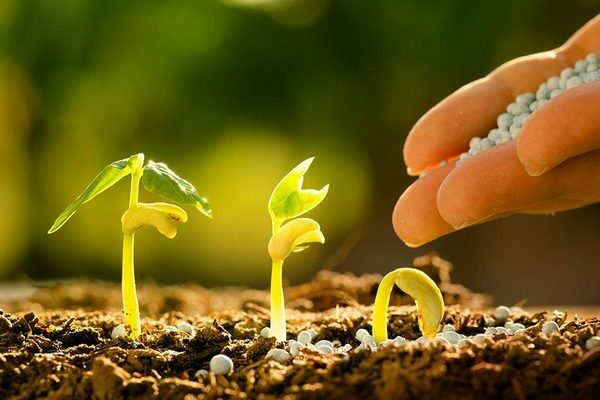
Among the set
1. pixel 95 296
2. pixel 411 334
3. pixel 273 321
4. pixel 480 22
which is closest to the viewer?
pixel 273 321

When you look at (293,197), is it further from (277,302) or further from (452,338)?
(452,338)

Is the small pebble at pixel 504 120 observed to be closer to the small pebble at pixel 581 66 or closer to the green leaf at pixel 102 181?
the small pebble at pixel 581 66

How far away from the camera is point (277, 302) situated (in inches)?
38.4

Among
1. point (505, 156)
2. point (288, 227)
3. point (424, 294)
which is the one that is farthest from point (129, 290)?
point (505, 156)

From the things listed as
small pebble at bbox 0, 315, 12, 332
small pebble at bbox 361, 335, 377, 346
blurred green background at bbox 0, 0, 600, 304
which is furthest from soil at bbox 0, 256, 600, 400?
blurred green background at bbox 0, 0, 600, 304

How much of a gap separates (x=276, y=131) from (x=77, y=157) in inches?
48.5

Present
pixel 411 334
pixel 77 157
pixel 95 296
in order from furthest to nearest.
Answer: pixel 77 157 → pixel 95 296 → pixel 411 334

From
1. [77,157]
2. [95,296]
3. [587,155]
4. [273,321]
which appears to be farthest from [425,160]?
[77,157]

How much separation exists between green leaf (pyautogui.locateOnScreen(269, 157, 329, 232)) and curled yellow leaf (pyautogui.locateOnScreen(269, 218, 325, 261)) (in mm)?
25

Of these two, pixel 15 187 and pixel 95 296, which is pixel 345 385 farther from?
pixel 15 187

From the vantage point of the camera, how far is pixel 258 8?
14.1ft

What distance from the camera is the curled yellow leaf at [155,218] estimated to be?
3.15 feet

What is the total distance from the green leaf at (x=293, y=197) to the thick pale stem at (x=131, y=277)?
17cm

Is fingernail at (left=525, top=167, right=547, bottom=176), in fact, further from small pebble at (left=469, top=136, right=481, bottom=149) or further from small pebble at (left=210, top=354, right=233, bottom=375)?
small pebble at (left=210, top=354, right=233, bottom=375)
